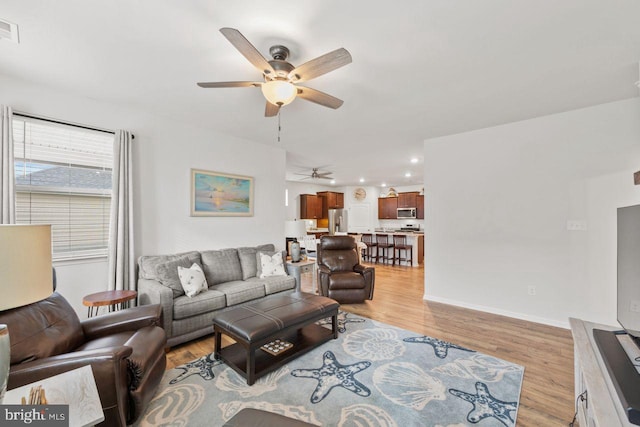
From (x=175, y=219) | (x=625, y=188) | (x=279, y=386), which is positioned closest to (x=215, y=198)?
(x=175, y=219)

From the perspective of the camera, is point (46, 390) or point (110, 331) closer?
point (46, 390)

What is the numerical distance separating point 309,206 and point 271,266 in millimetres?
5356

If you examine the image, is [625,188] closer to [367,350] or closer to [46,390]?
[367,350]

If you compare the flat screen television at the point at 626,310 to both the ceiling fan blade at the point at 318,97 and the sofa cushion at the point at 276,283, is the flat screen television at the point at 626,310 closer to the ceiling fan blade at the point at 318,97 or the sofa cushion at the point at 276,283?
the ceiling fan blade at the point at 318,97

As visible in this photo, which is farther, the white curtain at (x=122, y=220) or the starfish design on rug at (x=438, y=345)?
the white curtain at (x=122, y=220)

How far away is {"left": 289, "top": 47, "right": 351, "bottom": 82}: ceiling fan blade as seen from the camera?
5.51ft

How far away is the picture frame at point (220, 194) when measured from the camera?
12.6 feet

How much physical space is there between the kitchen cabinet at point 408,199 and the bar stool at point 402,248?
2200 mm

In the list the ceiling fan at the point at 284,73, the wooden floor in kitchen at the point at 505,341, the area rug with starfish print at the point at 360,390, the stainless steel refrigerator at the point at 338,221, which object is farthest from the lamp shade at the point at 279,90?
the stainless steel refrigerator at the point at 338,221

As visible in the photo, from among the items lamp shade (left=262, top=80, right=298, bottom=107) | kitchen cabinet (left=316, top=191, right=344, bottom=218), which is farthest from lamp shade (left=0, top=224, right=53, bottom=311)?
kitchen cabinet (left=316, top=191, right=344, bottom=218)

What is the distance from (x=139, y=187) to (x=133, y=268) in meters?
0.98

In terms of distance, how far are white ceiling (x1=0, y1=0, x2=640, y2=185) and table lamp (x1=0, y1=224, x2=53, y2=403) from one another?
57.3 inches

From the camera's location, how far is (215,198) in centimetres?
405

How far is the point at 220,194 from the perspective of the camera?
13.5 feet
